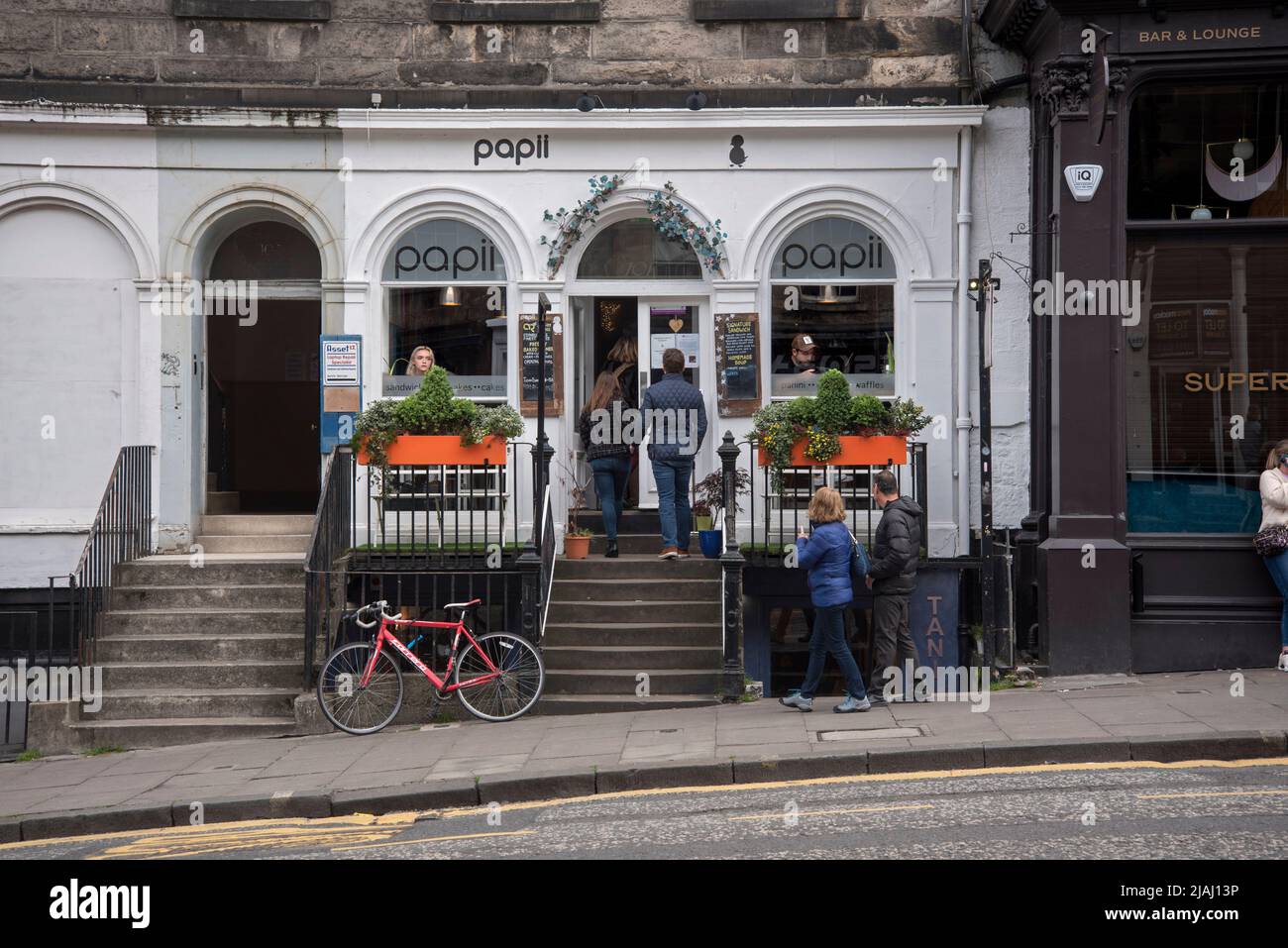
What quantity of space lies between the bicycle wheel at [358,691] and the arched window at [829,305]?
16.1ft

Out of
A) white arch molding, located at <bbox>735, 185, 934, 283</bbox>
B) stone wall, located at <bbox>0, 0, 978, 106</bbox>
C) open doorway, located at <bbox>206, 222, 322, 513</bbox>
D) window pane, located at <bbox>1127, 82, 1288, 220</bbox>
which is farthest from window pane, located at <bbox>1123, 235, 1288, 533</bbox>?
open doorway, located at <bbox>206, 222, 322, 513</bbox>

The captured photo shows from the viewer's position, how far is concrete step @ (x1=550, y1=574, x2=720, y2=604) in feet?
39.8

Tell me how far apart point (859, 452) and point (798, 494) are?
32.6 inches

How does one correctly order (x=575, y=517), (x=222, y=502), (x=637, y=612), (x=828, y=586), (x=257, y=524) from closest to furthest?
(x=828, y=586)
(x=637, y=612)
(x=575, y=517)
(x=257, y=524)
(x=222, y=502)

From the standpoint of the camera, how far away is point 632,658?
11469 mm

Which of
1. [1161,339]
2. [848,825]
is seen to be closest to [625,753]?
[848,825]

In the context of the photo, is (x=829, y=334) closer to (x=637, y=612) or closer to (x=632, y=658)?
(x=637, y=612)

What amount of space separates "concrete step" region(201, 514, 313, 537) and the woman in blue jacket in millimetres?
5523

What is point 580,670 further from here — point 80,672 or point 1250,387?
point 1250,387

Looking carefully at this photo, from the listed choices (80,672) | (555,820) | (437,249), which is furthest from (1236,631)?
(80,672)

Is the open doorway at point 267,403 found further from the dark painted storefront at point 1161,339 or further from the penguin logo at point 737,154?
the dark painted storefront at point 1161,339

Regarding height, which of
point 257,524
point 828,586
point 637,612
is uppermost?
point 257,524

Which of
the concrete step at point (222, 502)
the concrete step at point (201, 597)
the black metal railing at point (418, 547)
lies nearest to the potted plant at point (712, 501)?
the black metal railing at point (418, 547)

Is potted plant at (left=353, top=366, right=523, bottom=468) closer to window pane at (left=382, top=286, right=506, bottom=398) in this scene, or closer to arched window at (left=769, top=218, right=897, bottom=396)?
window pane at (left=382, top=286, right=506, bottom=398)
